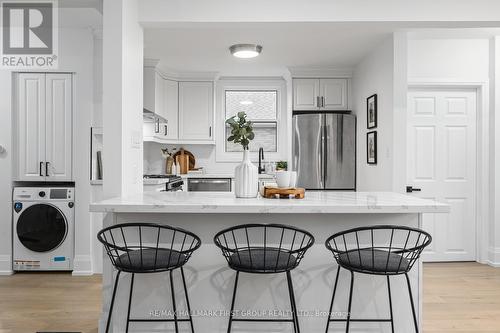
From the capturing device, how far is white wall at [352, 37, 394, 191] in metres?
3.98

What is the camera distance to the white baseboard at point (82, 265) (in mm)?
4059

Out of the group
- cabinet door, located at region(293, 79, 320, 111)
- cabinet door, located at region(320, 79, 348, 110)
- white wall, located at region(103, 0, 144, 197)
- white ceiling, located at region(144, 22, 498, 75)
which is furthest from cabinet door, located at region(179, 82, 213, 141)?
white wall, located at region(103, 0, 144, 197)

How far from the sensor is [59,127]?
13.6 feet

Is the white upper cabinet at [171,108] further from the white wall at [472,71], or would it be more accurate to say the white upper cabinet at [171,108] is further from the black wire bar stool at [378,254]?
the black wire bar stool at [378,254]

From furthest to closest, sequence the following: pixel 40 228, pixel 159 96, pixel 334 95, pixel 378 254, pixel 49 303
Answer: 1. pixel 334 95
2. pixel 159 96
3. pixel 40 228
4. pixel 49 303
5. pixel 378 254

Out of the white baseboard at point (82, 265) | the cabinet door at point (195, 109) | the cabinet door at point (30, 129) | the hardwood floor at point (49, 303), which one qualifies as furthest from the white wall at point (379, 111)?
the cabinet door at point (30, 129)

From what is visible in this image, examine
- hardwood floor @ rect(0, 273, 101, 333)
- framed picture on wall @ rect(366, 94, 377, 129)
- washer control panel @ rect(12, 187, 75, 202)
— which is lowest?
hardwood floor @ rect(0, 273, 101, 333)

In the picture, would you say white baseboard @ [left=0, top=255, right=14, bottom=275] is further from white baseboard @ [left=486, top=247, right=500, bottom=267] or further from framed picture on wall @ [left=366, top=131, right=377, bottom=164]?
white baseboard @ [left=486, top=247, right=500, bottom=267]

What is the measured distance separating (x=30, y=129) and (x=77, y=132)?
527 millimetres

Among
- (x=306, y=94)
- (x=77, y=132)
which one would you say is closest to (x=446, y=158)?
(x=306, y=94)

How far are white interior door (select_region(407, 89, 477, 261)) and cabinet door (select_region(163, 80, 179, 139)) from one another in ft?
10.7

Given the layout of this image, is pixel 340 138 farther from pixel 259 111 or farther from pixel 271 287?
pixel 271 287

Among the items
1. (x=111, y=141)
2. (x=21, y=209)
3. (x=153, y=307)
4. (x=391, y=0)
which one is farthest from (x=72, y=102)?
(x=391, y=0)

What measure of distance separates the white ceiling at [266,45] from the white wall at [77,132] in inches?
28.6
